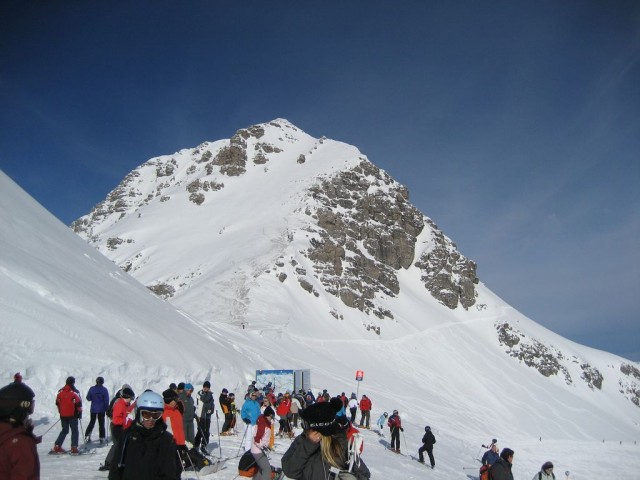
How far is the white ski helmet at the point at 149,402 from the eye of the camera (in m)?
3.61

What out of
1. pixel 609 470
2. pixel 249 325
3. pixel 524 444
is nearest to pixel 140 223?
pixel 249 325

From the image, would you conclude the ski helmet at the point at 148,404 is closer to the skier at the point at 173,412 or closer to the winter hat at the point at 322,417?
the winter hat at the point at 322,417

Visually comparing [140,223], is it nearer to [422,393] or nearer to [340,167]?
[340,167]

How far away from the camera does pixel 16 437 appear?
2.96 metres

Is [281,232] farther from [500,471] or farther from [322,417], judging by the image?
[322,417]

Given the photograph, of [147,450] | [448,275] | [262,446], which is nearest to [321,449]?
[147,450]

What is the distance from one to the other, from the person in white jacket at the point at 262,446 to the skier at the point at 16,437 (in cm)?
398

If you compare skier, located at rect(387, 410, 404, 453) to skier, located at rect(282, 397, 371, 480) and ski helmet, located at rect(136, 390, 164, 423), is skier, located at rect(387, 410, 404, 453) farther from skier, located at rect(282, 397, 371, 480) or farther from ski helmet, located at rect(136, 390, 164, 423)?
ski helmet, located at rect(136, 390, 164, 423)

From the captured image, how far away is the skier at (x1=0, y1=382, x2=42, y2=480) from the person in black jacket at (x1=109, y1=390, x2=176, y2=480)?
68 centimetres

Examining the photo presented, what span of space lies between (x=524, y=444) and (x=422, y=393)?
9373 mm

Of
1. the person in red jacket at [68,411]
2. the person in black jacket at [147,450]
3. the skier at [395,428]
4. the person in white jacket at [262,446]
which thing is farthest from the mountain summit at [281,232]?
the person in black jacket at [147,450]

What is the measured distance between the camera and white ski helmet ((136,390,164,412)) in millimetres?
3609

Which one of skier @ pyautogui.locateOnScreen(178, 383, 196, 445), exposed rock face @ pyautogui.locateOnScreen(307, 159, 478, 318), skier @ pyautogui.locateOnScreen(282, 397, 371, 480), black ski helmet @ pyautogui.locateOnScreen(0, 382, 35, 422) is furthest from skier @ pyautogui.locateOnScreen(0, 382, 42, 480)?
exposed rock face @ pyautogui.locateOnScreen(307, 159, 478, 318)

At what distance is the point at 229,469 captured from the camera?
31.9 feet
